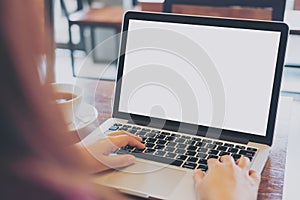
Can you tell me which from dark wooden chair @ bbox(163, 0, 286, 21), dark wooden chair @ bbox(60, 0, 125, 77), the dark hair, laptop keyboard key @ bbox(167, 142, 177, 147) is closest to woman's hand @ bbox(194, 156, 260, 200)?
laptop keyboard key @ bbox(167, 142, 177, 147)

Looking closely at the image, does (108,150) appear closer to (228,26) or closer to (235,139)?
(235,139)

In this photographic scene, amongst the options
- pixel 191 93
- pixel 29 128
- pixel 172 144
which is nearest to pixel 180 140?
pixel 172 144

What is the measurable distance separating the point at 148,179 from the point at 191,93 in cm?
28

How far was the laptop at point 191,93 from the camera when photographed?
0.96 meters

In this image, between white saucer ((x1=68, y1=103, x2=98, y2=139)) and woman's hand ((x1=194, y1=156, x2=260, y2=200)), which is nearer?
woman's hand ((x1=194, y1=156, x2=260, y2=200))

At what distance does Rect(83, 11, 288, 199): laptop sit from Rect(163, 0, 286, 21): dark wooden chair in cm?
70

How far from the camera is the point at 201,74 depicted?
109 centimetres

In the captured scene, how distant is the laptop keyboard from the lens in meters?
0.96

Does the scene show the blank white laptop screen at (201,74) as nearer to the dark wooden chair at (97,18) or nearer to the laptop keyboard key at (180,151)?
the laptop keyboard key at (180,151)

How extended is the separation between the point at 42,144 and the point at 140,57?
2.41 ft

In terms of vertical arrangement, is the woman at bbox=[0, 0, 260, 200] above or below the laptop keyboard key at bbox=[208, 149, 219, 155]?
above

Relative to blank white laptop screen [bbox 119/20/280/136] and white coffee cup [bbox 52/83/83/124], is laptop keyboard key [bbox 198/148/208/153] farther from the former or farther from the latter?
white coffee cup [bbox 52/83/83/124]

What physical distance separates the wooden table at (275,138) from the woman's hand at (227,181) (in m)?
0.04

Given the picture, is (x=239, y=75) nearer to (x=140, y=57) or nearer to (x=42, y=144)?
(x=140, y=57)
